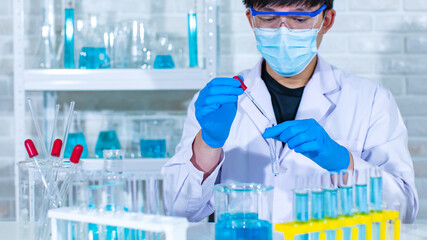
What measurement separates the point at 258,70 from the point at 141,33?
2.04 feet

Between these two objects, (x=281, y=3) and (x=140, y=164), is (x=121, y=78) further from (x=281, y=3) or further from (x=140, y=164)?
(x=281, y=3)

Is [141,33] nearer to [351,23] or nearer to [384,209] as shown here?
[351,23]

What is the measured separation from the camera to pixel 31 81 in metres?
2.12

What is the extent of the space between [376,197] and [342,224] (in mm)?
99

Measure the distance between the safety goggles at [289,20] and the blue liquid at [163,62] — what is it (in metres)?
0.63

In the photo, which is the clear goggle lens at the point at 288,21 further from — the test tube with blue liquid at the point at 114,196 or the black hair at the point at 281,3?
the test tube with blue liquid at the point at 114,196

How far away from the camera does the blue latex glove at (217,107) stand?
125 cm

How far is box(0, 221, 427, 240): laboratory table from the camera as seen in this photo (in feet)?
4.12

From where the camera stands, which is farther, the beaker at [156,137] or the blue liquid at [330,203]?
the beaker at [156,137]

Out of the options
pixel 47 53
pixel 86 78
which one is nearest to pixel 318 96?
pixel 86 78

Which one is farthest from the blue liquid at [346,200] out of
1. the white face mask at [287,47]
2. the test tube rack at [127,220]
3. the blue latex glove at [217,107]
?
the white face mask at [287,47]

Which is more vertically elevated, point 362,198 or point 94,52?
point 94,52

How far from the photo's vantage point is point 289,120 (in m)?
1.70

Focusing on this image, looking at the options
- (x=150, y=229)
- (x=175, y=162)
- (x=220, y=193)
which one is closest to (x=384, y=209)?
(x=220, y=193)
